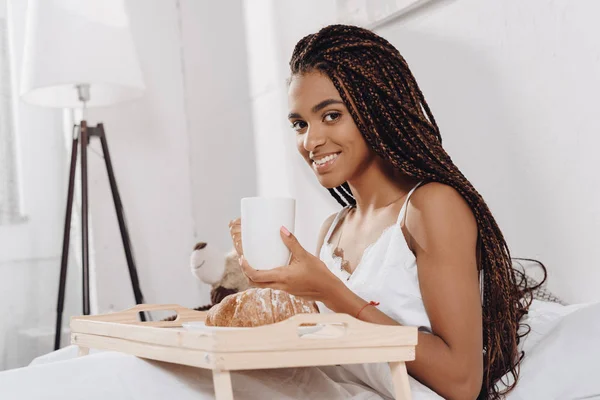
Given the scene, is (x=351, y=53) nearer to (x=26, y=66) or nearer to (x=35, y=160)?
(x=26, y=66)

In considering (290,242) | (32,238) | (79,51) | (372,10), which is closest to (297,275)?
(290,242)

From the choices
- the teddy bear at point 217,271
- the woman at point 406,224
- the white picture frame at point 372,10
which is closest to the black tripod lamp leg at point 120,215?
the teddy bear at point 217,271

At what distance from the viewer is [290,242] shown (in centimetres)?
109

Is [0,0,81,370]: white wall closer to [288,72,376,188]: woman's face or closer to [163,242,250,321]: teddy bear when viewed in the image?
[163,242,250,321]: teddy bear

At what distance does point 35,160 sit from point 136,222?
502 mm

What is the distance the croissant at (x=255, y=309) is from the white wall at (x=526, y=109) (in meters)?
0.62

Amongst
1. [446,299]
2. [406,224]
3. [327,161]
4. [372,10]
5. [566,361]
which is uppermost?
[372,10]

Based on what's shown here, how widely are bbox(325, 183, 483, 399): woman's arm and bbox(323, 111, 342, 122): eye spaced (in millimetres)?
213

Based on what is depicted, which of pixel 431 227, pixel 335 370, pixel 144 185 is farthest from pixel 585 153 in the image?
pixel 144 185

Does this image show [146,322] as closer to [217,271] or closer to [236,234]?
[236,234]

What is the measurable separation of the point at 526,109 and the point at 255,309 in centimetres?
79

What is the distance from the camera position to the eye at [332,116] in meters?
1.41

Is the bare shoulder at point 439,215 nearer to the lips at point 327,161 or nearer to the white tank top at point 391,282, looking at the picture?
the white tank top at point 391,282

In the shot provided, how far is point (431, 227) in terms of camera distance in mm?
1284
